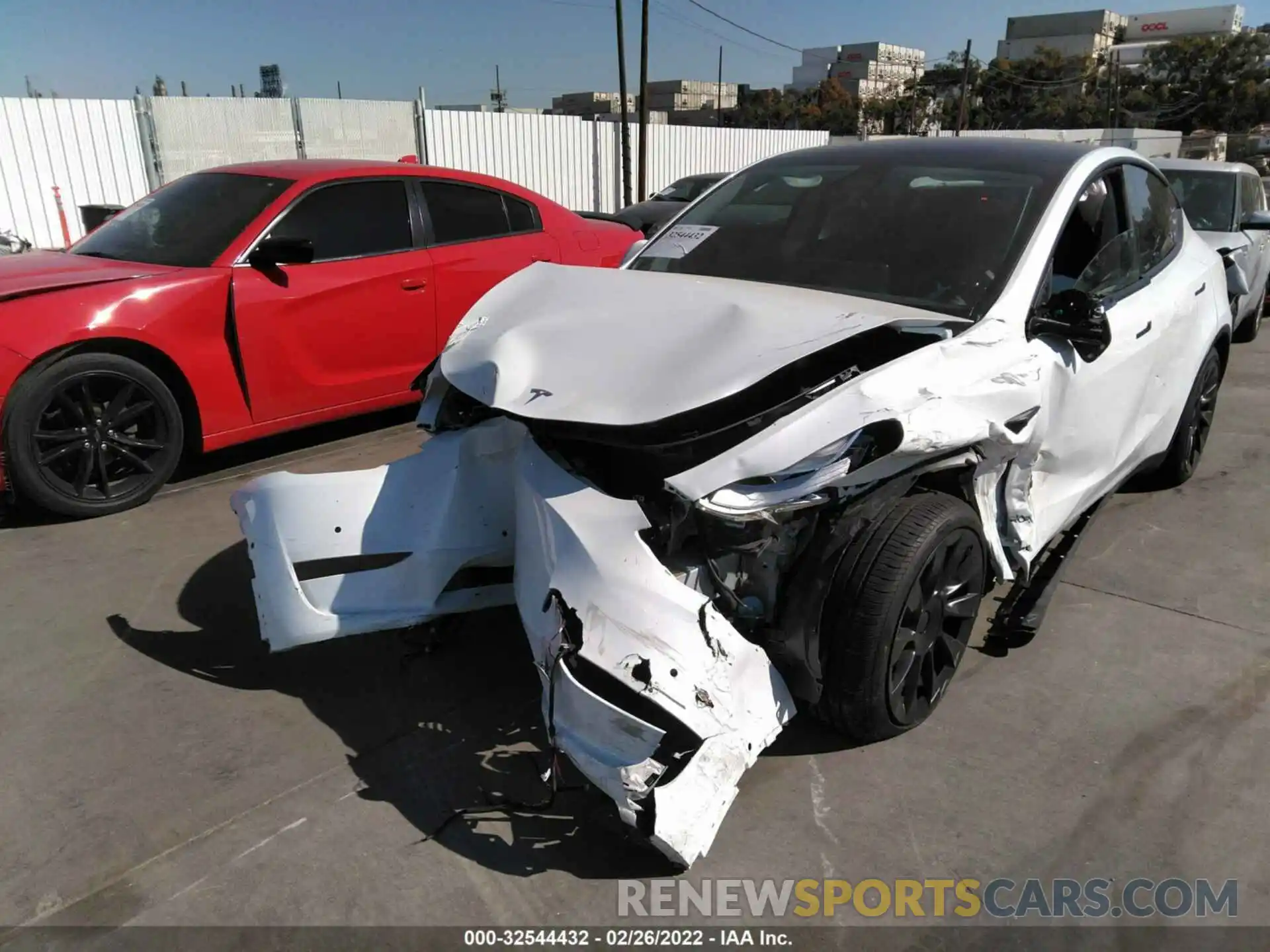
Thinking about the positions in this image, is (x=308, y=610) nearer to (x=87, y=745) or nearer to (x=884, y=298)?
(x=87, y=745)

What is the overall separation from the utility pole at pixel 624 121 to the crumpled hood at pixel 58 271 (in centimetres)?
1576

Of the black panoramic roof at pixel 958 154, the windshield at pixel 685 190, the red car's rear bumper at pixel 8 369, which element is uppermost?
the black panoramic roof at pixel 958 154

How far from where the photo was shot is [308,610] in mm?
2697

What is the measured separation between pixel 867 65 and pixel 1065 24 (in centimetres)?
2397

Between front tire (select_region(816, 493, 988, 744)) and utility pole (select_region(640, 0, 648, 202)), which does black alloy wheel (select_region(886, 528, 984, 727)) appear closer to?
front tire (select_region(816, 493, 988, 744))

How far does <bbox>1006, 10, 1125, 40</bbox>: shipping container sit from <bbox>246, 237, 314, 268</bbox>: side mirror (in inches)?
5030

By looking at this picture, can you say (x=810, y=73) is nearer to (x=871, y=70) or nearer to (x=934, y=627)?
(x=871, y=70)

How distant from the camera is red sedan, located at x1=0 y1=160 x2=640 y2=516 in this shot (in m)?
4.13

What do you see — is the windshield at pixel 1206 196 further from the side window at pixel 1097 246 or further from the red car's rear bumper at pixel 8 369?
the red car's rear bumper at pixel 8 369

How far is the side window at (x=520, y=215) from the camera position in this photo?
6.05 m

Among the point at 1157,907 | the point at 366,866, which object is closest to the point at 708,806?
the point at 366,866

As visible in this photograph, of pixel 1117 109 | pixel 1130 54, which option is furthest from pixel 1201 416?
pixel 1130 54

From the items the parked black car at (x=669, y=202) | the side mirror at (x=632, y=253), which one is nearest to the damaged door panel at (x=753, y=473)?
the side mirror at (x=632, y=253)

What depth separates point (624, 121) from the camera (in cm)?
1916
